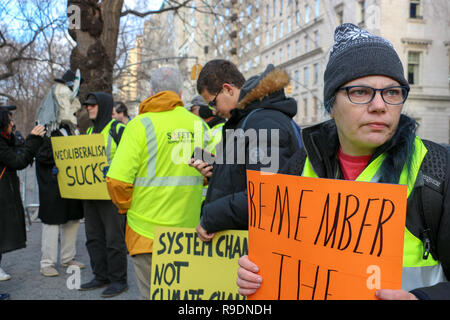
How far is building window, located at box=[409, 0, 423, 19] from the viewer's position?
30031 mm

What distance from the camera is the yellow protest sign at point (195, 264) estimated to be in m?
2.53

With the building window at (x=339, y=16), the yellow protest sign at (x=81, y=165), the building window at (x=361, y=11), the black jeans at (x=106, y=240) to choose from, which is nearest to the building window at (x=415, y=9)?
the building window at (x=361, y=11)

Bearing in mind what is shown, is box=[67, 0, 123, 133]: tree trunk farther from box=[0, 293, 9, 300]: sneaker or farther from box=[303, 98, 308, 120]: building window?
box=[303, 98, 308, 120]: building window

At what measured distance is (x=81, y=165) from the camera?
198 inches

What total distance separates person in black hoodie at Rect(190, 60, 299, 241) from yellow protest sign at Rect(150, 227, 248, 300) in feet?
0.33

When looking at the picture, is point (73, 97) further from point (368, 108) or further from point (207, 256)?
point (368, 108)

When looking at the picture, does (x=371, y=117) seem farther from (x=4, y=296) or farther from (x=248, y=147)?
(x=4, y=296)

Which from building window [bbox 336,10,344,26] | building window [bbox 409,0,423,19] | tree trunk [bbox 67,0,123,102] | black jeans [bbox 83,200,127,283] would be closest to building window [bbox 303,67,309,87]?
building window [bbox 409,0,423,19]

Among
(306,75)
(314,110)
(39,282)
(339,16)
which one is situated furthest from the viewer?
(314,110)

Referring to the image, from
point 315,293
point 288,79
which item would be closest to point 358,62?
point 315,293

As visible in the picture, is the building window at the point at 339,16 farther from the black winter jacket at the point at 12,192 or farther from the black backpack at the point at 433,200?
the black backpack at the point at 433,200

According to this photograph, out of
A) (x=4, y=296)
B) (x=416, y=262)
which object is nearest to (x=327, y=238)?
(x=416, y=262)

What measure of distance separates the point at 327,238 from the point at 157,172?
7.18ft

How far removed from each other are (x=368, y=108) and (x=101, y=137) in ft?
13.0
